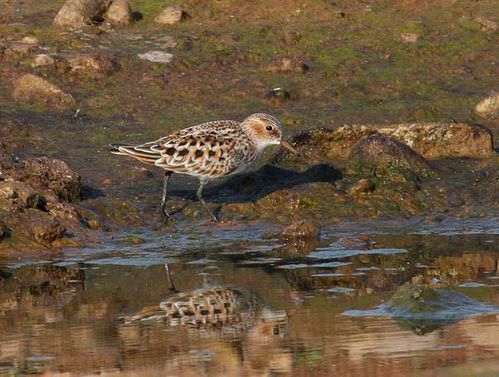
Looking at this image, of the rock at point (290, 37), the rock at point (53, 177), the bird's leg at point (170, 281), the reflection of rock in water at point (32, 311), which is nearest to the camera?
the reflection of rock in water at point (32, 311)

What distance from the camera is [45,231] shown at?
12062 millimetres

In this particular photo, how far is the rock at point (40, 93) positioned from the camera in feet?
53.6

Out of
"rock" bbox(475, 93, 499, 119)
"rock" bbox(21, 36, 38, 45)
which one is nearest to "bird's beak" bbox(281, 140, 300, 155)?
"rock" bbox(475, 93, 499, 119)

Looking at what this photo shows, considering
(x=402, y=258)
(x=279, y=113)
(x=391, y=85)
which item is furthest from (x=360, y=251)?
(x=391, y=85)

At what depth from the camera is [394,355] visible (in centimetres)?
778

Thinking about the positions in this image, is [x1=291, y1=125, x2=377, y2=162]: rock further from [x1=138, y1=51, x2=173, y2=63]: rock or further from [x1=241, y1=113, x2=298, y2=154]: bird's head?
[x1=138, y1=51, x2=173, y2=63]: rock

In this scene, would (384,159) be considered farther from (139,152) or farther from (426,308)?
(426,308)

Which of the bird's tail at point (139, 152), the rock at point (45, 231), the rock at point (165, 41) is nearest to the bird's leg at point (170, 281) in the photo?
the rock at point (45, 231)

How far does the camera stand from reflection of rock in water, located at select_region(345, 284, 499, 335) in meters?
8.99

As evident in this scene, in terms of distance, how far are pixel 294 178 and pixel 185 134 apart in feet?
4.87

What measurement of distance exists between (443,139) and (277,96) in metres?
2.57

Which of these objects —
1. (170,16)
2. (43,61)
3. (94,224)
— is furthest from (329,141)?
(170,16)

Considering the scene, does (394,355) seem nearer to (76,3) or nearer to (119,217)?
(119,217)

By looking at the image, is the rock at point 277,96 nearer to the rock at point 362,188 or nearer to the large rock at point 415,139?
the large rock at point 415,139
